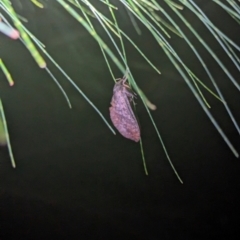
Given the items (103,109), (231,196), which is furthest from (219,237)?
(103,109)

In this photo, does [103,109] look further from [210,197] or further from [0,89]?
[210,197]

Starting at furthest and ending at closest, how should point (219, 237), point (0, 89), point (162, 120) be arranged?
point (219, 237), point (162, 120), point (0, 89)

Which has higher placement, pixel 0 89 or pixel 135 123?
pixel 0 89

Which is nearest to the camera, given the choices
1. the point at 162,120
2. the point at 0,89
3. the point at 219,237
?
the point at 0,89

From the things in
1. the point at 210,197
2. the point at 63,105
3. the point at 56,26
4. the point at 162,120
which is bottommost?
the point at 210,197
